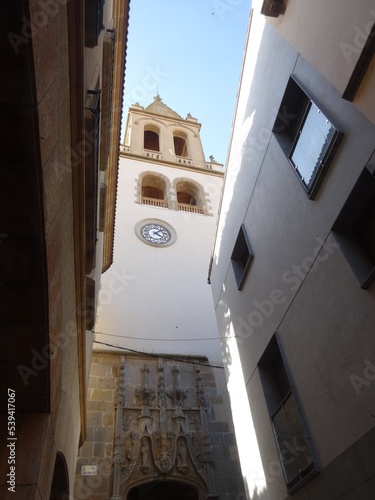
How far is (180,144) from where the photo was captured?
1105 inches

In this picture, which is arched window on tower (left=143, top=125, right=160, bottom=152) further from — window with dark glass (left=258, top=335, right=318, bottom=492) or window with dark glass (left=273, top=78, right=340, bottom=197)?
window with dark glass (left=258, top=335, right=318, bottom=492)

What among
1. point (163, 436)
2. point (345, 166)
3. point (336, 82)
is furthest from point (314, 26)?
point (163, 436)

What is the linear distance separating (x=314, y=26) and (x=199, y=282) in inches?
459

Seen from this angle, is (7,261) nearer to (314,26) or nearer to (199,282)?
(314,26)

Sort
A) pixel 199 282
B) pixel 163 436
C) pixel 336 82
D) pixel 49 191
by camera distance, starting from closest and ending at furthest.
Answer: pixel 49 191 → pixel 336 82 → pixel 163 436 → pixel 199 282

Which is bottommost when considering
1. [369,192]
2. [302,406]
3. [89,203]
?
[302,406]

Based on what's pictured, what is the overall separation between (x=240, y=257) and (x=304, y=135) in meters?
3.03

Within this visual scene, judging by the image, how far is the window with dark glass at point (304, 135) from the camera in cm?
426

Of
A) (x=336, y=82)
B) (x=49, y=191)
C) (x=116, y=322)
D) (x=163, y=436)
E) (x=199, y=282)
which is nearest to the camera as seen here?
(x=49, y=191)

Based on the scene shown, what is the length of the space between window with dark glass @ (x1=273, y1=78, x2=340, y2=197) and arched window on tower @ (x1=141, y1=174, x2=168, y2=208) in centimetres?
1347

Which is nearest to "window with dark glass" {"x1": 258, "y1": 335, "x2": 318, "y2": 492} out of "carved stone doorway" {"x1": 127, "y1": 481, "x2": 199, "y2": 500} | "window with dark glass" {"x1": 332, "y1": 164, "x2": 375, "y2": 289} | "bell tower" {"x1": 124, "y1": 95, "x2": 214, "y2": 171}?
"window with dark glass" {"x1": 332, "y1": 164, "x2": 375, "y2": 289}

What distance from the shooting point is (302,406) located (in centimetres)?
441

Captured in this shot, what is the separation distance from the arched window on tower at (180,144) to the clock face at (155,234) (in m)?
10.9

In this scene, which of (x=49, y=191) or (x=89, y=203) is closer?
(x=49, y=191)
